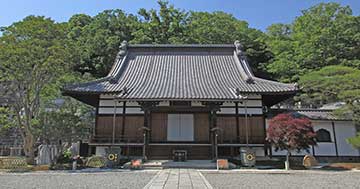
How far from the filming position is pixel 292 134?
12.1 meters

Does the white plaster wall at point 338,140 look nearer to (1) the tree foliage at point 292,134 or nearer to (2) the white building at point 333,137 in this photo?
(2) the white building at point 333,137

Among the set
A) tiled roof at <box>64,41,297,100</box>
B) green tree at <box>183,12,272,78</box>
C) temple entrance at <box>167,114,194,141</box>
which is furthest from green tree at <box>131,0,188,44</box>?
temple entrance at <box>167,114,194,141</box>

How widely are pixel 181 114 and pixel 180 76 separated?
297 centimetres

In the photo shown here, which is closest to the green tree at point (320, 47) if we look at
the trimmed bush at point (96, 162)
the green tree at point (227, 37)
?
the green tree at point (227, 37)

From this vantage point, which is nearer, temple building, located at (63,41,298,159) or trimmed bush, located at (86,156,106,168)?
trimmed bush, located at (86,156,106,168)

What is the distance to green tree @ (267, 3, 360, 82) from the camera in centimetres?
2514

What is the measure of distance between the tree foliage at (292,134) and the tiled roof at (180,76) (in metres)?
2.56

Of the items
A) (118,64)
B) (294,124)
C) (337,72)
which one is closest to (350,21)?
(337,72)

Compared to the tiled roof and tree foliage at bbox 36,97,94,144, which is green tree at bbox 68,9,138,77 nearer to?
the tiled roof

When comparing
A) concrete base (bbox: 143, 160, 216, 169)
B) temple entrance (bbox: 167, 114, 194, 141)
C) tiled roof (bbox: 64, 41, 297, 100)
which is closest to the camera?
concrete base (bbox: 143, 160, 216, 169)

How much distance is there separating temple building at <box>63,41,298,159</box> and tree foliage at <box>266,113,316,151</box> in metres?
2.05

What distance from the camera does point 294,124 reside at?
12.3 metres

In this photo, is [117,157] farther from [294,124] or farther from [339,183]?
[339,183]

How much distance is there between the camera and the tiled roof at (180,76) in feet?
48.3
